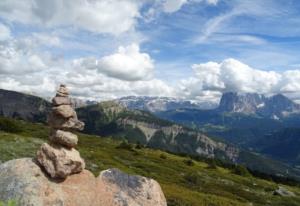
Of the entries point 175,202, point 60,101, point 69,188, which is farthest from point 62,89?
point 175,202

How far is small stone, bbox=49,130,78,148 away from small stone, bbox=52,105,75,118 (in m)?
1.33

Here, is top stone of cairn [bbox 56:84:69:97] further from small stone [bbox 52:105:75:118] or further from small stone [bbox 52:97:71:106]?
small stone [bbox 52:105:75:118]

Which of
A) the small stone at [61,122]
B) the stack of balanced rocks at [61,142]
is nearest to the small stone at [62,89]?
the stack of balanced rocks at [61,142]

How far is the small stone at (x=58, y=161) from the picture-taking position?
106 feet

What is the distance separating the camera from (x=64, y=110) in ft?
107

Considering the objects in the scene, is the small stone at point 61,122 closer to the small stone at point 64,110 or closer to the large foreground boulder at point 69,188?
the small stone at point 64,110

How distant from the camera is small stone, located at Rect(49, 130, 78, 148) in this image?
32.8 meters

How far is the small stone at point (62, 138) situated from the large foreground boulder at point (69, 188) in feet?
7.69

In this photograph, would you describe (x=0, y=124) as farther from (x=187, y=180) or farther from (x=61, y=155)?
(x=61, y=155)

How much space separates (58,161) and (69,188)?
2124mm

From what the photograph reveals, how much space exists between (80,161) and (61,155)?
1.58 metres

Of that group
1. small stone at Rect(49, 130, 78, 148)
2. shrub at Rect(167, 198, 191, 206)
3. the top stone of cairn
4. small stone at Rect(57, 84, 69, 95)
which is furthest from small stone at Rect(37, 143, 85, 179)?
shrub at Rect(167, 198, 191, 206)

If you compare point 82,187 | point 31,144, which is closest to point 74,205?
point 82,187

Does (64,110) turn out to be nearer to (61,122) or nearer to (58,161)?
(61,122)
